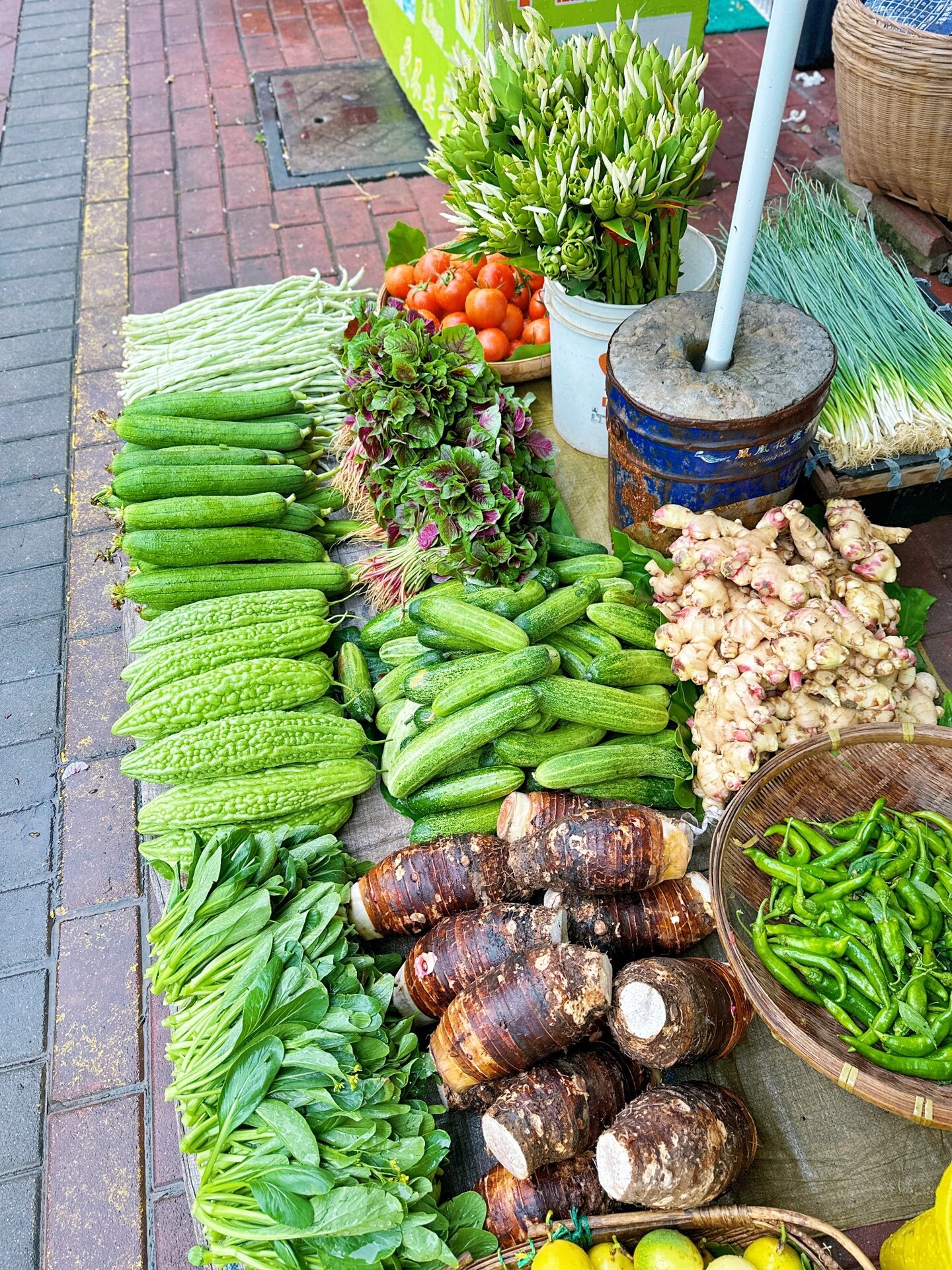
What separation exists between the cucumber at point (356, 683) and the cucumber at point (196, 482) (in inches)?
28.6

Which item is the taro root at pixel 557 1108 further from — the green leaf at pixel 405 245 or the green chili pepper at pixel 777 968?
the green leaf at pixel 405 245

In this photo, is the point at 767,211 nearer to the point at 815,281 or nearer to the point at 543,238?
the point at 815,281

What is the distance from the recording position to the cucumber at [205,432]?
329 cm

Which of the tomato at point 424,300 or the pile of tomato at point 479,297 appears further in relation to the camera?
the tomato at point 424,300

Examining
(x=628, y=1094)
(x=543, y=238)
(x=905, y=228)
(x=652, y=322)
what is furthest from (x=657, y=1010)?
(x=905, y=228)

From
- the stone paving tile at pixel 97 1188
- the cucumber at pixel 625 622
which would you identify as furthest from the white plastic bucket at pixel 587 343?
the stone paving tile at pixel 97 1188

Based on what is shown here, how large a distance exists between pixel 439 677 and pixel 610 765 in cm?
59

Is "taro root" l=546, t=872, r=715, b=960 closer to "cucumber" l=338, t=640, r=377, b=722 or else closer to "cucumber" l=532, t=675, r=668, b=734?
"cucumber" l=532, t=675, r=668, b=734

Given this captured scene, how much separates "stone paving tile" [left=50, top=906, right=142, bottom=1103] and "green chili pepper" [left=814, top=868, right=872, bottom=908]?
1.99 m

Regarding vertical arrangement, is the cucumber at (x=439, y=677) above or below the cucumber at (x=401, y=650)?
above

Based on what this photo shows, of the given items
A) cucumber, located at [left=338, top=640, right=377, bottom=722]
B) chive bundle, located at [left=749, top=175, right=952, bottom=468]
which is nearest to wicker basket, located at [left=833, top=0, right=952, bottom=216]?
chive bundle, located at [left=749, top=175, right=952, bottom=468]

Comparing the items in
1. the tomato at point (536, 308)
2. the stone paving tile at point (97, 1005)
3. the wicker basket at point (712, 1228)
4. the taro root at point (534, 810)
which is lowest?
the stone paving tile at point (97, 1005)

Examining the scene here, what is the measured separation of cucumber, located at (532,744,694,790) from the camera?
2465mm

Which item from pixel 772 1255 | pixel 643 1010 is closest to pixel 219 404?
pixel 643 1010
